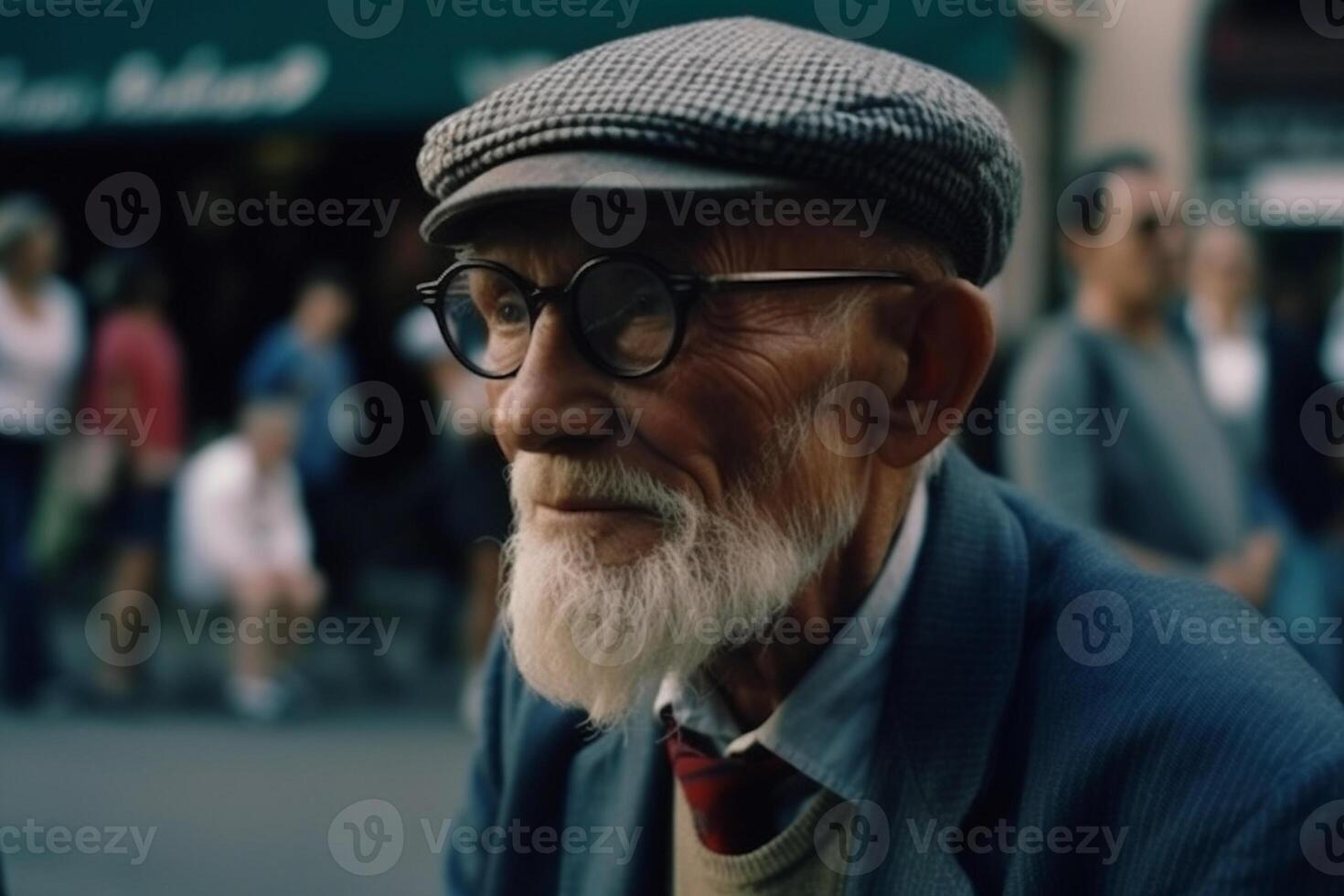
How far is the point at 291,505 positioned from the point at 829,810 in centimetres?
662

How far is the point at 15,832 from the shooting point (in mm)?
6055

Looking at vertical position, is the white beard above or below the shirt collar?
above

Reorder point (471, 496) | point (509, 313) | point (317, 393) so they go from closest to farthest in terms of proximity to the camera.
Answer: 1. point (509, 313)
2. point (471, 496)
3. point (317, 393)

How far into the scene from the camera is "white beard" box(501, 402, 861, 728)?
1.90 metres
